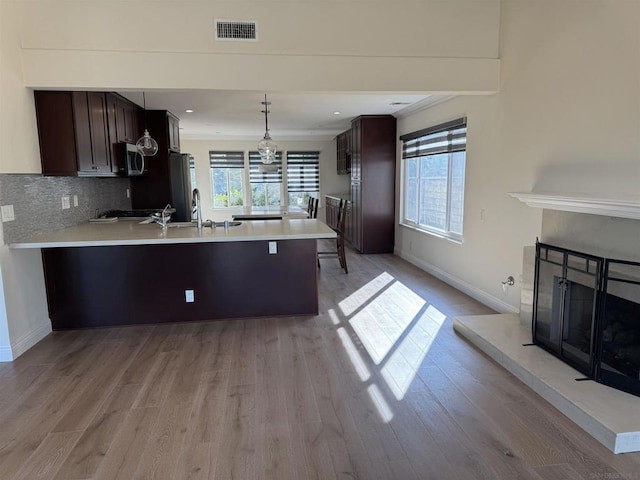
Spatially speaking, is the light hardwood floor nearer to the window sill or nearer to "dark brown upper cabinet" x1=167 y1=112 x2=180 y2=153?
the window sill

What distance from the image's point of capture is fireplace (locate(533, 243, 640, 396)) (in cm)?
238

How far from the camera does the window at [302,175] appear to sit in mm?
10484

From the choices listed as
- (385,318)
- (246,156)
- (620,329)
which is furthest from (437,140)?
(246,156)

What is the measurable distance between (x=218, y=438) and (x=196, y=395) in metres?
0.52

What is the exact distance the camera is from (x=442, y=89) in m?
3.86

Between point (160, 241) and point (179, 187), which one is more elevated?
point (179, 187)

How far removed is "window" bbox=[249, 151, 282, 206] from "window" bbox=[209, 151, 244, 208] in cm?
29

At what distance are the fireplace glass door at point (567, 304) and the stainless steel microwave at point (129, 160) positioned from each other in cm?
445

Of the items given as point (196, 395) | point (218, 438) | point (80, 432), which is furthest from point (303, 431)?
point (80, 432)

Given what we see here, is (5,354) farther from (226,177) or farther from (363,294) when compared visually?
(226,177)

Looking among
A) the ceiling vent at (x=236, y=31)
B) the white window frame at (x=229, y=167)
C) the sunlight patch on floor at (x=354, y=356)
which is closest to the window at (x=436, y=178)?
the sunlight patch on floor at (x=354, y=356)

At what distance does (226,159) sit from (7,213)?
7338mm

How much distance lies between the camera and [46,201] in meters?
3.77

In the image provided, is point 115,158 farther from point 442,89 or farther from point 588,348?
point 588,348
